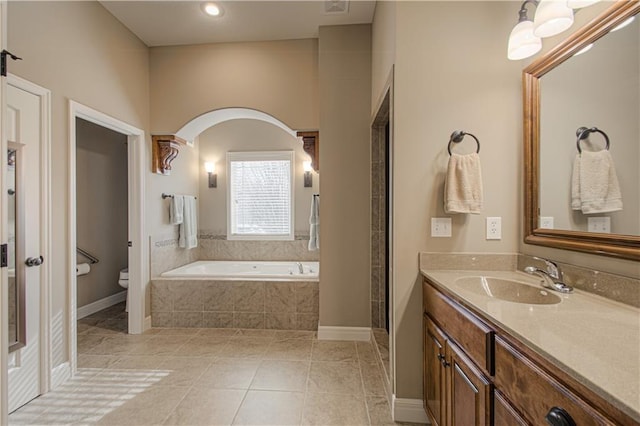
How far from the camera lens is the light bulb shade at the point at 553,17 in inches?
48.9

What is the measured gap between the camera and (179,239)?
3773 millimetres

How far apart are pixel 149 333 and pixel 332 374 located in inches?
79.7

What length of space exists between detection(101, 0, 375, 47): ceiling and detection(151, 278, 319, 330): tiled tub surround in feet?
8.47

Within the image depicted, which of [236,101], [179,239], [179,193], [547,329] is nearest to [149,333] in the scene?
[179,239]

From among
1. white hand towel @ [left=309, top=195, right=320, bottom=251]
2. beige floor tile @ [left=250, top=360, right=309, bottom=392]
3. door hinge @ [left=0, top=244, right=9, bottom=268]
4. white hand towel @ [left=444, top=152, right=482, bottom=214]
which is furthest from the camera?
white hand towel @ [left=309, top=195, right=320, bottom=251]

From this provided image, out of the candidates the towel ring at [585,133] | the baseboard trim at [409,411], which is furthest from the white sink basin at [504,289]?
the baseboard trim at [409,411]

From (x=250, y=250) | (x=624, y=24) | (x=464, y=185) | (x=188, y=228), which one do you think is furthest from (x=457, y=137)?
(x=250, y=250)

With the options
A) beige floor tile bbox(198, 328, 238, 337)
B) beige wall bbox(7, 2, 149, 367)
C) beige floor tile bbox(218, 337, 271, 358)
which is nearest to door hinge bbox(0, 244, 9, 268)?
beige wall bbox(7, 2, 149, 367)

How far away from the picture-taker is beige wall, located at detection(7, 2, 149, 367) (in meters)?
1.97

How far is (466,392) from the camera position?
1178 mm

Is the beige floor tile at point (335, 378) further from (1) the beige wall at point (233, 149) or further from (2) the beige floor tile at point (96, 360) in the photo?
(1) the beige wall at point (233, 149)

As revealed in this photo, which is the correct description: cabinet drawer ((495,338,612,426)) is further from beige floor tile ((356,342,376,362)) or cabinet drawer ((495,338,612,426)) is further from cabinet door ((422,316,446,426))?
beige floor tile ((356,342,376,362))

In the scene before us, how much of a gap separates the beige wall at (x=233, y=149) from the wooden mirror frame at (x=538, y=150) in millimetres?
3085

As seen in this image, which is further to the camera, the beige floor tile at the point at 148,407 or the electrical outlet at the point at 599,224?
the beige floor tile at the point at 148,407
